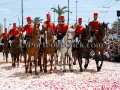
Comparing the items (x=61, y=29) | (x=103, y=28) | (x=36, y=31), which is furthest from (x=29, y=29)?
(x=103, y=28)

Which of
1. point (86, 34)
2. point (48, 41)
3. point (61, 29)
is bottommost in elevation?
point (48, 41)

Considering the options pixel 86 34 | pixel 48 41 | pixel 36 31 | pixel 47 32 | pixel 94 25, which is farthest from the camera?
pixel 94 25

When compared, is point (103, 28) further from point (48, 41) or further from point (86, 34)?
point (48, 41)

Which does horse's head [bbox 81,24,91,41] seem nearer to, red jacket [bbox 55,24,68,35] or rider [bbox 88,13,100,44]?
rider [bbox 88,13,100,44]

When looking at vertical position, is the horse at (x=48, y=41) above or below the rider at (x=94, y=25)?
below

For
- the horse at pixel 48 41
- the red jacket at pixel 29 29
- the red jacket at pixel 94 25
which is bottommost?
the horse at pixel 48 41

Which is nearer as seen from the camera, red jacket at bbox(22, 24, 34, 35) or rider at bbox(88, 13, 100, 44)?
red jacket at bbox(22, 24, 34, 35)

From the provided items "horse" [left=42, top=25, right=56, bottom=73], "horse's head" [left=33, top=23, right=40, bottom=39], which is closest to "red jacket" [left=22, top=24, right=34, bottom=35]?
"horse" [left=42, top=25, right=56, bottom=73]

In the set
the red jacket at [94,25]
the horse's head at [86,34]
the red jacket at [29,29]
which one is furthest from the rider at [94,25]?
the red jacket at [29,29]

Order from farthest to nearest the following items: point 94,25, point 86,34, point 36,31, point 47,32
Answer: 1. point 94,25
2. point 86,34
3. point 47,32
4. point 36,31

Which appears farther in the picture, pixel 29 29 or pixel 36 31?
pixel 29 29

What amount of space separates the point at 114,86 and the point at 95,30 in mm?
5877

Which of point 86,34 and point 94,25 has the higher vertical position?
point 94,25

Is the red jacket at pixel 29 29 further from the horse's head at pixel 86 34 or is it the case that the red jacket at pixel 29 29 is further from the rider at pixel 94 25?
the rider at pixel 94 25
